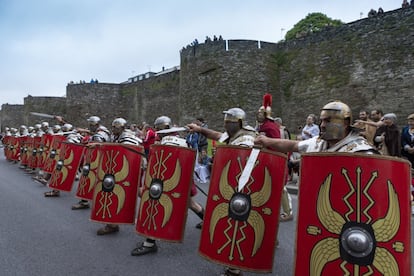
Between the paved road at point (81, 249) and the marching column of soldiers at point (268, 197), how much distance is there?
23cm

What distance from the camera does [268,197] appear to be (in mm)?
2582

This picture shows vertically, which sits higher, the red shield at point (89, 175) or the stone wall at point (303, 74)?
the stone wall at point (303, 74)

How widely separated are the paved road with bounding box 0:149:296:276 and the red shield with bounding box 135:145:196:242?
1.02 feet

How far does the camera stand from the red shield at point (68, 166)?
19.1ft

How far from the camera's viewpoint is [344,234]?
1.89 m

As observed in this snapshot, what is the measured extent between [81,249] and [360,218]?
284 centimetres

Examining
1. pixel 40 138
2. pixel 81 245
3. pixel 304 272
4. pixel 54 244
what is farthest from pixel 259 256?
pixel 40 138

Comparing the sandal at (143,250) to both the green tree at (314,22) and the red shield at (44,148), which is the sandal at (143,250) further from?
the green tree at (314,22)

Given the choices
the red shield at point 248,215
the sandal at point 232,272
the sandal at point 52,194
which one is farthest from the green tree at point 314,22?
the sandal at point 232,272

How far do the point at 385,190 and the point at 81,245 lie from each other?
10.1 ft

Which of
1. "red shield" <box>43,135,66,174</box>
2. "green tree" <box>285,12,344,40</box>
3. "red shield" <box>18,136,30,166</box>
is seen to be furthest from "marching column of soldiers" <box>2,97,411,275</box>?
"green tree" <box>285,12,344,40</box>

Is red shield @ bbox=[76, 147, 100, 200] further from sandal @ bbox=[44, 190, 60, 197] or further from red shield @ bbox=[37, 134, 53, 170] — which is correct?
red shield @ bbox=[37, 134, 53, 170]

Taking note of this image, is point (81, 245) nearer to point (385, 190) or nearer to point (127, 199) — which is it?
point (127, 199)

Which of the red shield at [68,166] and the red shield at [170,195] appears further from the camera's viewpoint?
the red shield at [68,166]
